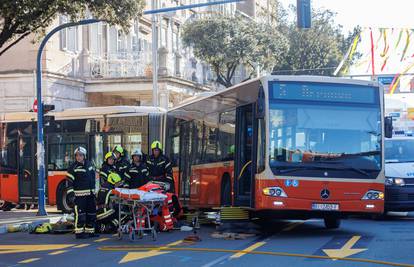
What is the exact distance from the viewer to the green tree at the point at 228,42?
40.7 metres

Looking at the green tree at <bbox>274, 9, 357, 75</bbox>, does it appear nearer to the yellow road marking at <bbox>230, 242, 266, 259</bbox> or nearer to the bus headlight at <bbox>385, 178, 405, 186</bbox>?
the bus headlight at <bbox>385, 178, 405, 186</bbox>

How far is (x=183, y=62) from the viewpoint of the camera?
149 ft

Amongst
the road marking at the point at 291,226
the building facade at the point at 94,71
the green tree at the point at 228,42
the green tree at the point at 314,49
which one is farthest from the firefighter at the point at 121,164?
the green tree at the point at 314,49

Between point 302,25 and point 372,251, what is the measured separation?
1102 cm

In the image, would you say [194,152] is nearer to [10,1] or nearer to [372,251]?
[10,1]

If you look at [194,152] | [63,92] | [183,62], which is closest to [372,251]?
[194,152]

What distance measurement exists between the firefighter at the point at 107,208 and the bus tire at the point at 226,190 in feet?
7.45

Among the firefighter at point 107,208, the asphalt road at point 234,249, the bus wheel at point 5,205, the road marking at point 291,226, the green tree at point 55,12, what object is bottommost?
the bus wheel at point 5,205

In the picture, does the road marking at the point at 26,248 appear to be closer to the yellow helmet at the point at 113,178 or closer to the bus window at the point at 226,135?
the yellow helmet at the point at 113,178

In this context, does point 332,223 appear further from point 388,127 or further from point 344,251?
point 344,251

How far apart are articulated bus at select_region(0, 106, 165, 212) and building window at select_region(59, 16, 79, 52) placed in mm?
10806

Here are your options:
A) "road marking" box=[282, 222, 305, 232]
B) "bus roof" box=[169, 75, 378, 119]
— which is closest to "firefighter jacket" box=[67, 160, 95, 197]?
"bus roof" box=[169, 75, 378, 119]

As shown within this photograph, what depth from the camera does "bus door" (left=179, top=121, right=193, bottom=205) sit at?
1864cm

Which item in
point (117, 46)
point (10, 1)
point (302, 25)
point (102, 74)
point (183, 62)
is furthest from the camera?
point (183, 62)
